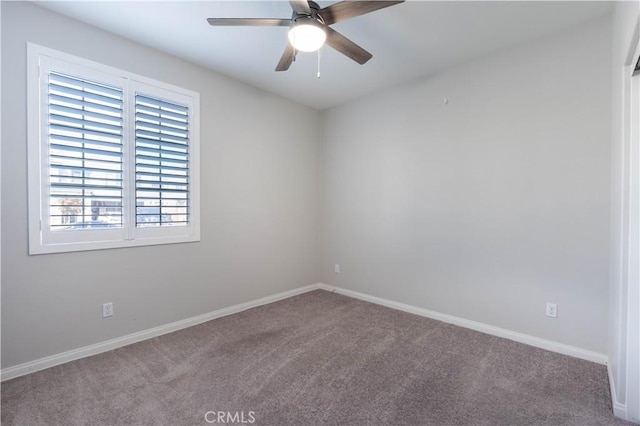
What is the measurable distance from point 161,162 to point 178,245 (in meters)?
0.83

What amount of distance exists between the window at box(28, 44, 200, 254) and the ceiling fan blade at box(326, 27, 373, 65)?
174cm

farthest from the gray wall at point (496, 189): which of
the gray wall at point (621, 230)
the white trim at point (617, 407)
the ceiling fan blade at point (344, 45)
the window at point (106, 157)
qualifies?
the window at point (106, 157)

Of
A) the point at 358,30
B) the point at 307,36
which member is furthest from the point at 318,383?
the point at 358,30

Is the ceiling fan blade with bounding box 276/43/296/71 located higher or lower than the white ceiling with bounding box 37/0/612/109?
lower

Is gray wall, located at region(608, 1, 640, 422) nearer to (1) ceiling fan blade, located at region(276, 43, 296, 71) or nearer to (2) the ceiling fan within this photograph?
(2) the ceiling fan

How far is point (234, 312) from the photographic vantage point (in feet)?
11.3

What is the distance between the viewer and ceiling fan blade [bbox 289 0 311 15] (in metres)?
1.65

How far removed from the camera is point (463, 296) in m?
3.07

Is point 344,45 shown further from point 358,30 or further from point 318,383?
point 318,383

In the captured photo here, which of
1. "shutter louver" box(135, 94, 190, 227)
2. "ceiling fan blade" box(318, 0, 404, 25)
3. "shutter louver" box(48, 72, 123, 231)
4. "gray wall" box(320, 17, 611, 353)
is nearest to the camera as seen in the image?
"ceiling fan blade" box(318, 0, 404, 25)

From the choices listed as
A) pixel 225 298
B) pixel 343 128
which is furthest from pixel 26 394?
pixel 343 128

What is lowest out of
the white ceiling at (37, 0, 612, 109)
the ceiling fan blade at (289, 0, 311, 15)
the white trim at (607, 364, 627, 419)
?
the white trim at (607, 364, 627, 419)

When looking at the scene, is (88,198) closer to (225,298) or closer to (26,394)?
(26,394)

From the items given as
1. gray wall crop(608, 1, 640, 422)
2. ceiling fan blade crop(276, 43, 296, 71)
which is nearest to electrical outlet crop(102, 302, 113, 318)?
ceiling fan blade crop(276, 43, 296, 71)
